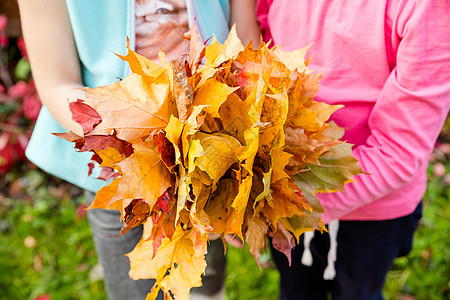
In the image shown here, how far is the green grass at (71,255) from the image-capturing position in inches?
83.0

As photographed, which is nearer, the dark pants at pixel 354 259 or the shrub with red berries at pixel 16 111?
the dark pants at pixel 354 259

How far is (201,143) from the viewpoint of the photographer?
0.73 metres

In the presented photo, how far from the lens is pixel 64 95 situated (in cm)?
101

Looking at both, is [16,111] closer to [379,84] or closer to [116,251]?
[116,251]

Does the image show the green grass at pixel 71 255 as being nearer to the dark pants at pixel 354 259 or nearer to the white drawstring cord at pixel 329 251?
the dark pants at pixel 354 259

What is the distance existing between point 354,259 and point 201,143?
833 millimetres

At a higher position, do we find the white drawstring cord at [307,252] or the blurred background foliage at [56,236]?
the white drawstring cord at [307,252]

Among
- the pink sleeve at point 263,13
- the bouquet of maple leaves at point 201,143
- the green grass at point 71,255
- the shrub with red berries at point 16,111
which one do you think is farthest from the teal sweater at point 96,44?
the shrub with red berries at point 16,111

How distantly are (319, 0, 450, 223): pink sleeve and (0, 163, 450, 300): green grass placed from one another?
1.21 metres

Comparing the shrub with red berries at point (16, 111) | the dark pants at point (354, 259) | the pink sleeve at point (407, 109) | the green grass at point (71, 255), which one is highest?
the pink sleeve at point (407, 109)

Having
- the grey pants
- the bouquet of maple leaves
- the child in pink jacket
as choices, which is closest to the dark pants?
the child in pink jacket

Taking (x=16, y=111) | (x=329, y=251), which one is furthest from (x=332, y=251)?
(x=16, y=111)

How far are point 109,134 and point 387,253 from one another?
98 cm

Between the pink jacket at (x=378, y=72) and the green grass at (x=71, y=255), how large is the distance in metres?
1.20
